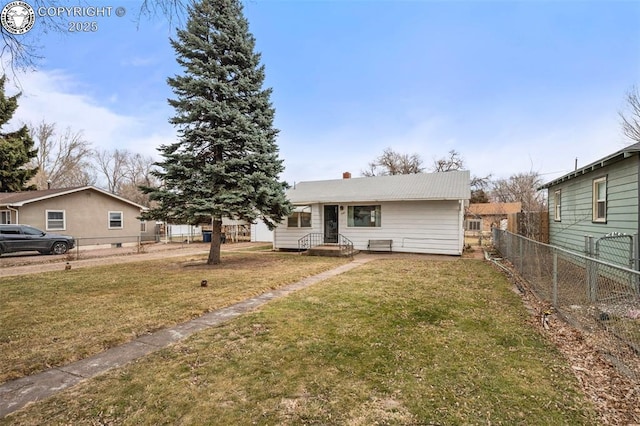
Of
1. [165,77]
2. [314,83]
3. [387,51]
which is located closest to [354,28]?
[387,51]

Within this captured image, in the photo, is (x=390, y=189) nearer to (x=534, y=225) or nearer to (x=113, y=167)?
(x=534, y=225)

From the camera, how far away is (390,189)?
1561 cm

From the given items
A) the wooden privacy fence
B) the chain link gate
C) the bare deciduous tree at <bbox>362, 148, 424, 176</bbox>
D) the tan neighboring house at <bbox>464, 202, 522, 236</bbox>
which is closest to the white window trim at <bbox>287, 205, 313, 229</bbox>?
the wooden privacy fence

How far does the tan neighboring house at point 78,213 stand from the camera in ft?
56.3

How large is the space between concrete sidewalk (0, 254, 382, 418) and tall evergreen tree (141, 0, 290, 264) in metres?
5.75

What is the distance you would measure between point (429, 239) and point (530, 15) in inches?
349

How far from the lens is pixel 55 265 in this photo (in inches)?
472

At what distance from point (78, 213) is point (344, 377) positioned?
851 inches

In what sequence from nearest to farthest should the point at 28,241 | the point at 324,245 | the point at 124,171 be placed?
the point at 28,241
the point at 324,245
the point at 124,171

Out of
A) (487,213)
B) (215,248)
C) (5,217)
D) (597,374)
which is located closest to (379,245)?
(215,248)

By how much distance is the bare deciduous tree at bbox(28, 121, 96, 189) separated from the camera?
112 feet

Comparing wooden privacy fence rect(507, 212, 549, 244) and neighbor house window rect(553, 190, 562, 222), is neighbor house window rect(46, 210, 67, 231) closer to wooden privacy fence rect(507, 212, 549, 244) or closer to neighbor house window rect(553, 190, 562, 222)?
wooden privacy fence rect(507, 212, 549, 244)

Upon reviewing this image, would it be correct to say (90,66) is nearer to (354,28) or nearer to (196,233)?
(354,28)

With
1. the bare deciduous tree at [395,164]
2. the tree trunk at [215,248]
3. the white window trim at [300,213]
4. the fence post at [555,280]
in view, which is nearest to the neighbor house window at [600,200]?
the fence post at [555,280]
